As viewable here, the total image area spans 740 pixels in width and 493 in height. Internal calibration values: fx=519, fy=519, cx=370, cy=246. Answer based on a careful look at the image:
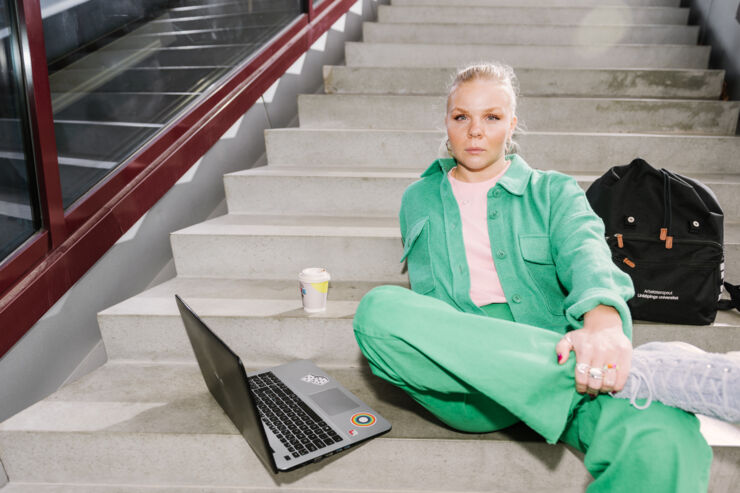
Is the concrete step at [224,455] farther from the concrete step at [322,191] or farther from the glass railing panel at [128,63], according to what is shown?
the concrete step at [322,191]

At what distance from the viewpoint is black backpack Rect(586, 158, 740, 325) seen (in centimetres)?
148

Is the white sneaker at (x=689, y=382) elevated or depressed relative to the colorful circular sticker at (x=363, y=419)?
elevated

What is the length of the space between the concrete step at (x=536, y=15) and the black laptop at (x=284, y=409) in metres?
2.71

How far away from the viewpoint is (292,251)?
1849 mm

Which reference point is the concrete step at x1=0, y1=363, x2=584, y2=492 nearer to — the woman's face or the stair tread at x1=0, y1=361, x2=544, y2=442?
the stair tread at x1=0, y1=361, x2=544, y2=442

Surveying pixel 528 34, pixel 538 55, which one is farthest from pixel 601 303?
pixel 528 34

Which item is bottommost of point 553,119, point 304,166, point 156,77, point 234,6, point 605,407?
point 605,407

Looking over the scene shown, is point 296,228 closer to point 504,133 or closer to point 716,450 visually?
point 504,133

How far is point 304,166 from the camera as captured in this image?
8.06ft

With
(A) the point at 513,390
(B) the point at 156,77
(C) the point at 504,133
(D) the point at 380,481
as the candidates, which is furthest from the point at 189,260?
(A) the point at 513,390

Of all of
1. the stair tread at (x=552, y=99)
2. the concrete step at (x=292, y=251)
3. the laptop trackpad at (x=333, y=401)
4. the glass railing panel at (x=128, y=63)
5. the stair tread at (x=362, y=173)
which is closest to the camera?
the laptop trackpad at (x=333, y=401)

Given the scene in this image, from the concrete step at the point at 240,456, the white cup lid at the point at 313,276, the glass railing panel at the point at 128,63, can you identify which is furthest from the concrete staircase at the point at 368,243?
the glass railing panel at the point at 128,63

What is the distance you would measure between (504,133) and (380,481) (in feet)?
2.95

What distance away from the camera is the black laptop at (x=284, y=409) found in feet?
3.49
